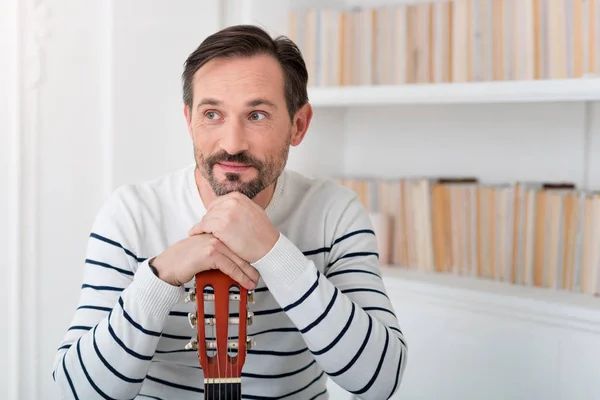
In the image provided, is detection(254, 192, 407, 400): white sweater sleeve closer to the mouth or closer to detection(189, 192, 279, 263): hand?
detection(189, 192, 279, 263): hand

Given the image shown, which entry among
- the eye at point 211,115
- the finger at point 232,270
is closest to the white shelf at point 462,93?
the eye at point 211,115

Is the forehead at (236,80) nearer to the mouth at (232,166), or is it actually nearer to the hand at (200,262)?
the mouth at (232,166)

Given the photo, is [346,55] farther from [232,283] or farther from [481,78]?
[232,283]

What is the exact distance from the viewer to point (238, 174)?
1294mm

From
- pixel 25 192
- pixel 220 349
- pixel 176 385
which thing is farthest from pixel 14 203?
pixel 220 349

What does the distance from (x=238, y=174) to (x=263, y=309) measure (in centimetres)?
29

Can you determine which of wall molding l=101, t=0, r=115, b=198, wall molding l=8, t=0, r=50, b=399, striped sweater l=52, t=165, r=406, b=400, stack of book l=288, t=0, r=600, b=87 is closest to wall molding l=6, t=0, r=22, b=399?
wall molding l=8, t=0, r=50, b=399

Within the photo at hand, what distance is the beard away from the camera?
129 centimetres

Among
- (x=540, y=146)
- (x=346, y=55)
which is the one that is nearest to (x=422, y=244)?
(x=540, y=146)

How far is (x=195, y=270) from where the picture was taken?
46.0 inches

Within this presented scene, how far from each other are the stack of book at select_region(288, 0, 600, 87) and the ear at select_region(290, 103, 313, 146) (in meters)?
0.82

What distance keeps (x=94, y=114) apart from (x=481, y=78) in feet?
3.73

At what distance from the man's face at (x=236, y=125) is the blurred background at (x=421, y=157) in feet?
2.53

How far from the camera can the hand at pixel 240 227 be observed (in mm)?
1206
